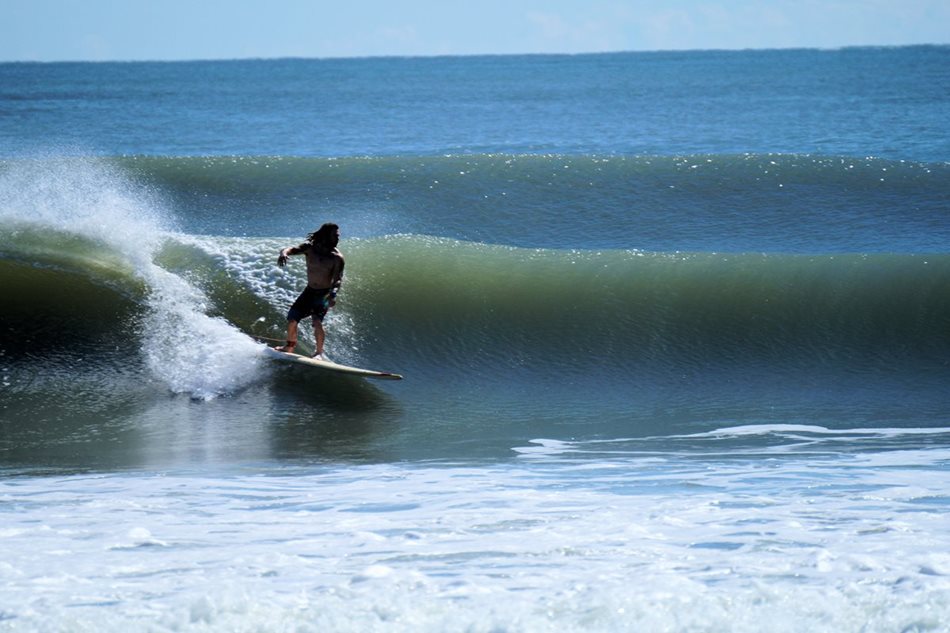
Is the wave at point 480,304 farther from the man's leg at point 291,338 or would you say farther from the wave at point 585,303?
the man's leg at point 291,338

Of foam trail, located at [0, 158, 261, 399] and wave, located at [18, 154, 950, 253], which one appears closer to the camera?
foam trail, located at [0, 158, 261, 399]

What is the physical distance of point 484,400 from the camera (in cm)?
928

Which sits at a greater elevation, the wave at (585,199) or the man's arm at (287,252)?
the wave at (585,199)

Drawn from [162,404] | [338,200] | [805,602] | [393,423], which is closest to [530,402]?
[393,423]

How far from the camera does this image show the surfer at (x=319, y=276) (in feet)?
29.2

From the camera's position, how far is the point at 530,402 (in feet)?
30.3

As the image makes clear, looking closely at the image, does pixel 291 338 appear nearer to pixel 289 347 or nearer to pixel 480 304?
pixel 289 347

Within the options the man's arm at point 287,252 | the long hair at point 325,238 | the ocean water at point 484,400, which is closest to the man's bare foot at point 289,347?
the ocean water at point 484,400

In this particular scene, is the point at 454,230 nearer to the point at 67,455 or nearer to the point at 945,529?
the point at 67,455

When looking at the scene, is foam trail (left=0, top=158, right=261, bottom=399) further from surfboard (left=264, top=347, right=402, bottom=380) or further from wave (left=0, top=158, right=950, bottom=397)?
surfboard (left=264, top=347, right=402, bottom=380)

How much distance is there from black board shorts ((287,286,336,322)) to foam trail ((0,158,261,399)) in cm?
52

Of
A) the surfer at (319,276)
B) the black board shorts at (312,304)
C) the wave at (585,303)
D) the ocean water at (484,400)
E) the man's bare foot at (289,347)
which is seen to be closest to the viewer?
the ocean water at (484,400)

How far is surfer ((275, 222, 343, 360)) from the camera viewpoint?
8.91 m

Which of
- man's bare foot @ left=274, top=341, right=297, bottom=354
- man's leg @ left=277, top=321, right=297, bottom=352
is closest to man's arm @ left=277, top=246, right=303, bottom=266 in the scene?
man's leg @ left=277, top=321, right=297, bottom=352
